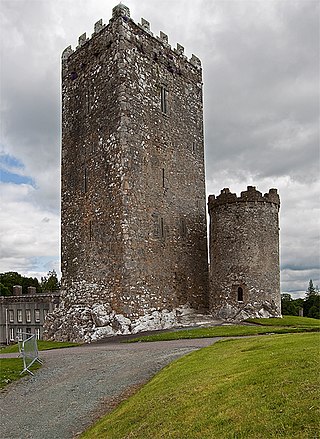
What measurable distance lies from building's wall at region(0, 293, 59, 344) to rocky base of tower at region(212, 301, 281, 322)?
34310 millimetres

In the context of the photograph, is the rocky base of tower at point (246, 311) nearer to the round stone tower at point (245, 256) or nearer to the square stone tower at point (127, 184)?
the round stone tower at point (245, 256)

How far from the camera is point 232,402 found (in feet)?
26.1

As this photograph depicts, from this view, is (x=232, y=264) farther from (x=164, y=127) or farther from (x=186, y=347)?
(x=186, y=347)

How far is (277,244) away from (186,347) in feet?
50.8

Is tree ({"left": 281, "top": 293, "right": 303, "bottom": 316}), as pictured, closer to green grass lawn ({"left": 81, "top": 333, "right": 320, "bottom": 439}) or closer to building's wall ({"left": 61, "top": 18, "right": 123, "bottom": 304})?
building's wall ({"left": 61, "top": 18, "right": 123, "bottom": 304})

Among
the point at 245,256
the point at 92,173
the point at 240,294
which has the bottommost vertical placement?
the point at 240,294

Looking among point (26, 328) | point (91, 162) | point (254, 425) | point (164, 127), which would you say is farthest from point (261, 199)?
point (26, 328)

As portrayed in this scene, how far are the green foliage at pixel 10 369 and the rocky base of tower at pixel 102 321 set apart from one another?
23.4 ft

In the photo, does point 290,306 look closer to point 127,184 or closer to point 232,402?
point 127,184

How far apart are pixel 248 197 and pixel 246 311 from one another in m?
7.15

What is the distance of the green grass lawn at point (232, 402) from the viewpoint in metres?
6.76

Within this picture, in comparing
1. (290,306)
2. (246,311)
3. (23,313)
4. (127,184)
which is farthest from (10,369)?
(290,306)

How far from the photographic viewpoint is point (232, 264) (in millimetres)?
30297

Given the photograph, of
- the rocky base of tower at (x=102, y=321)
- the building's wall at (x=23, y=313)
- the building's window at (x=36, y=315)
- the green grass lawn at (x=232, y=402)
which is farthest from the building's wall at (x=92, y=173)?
the building's window at (x=36, y=315)
